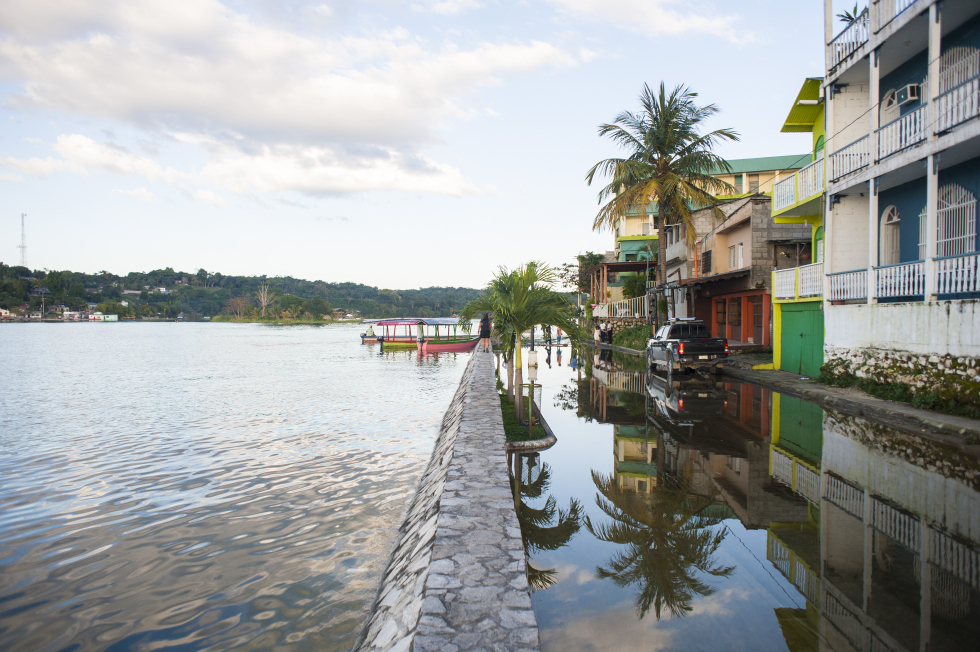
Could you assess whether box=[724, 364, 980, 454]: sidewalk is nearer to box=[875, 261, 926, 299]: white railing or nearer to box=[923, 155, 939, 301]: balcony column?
box=[875, 261, 926, 299]: white railing

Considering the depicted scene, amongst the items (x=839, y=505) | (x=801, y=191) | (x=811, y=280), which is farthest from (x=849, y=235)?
(x=839, y=505)

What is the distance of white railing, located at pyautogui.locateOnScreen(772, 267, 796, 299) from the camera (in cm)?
1984

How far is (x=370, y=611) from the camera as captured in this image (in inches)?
208

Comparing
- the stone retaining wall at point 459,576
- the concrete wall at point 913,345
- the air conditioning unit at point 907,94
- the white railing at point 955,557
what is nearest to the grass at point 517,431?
the stone retaining wall at point 459,576

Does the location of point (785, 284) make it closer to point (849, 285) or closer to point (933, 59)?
point (849, 285)

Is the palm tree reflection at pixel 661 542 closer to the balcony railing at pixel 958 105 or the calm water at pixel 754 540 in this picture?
the calm water at pixel 754 540

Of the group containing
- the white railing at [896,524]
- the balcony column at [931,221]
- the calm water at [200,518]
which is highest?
the balcony column at [931,221]

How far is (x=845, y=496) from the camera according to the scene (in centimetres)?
726

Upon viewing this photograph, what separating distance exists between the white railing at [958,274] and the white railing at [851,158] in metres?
4.59

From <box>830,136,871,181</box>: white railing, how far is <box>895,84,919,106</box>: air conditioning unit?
4.31 feet

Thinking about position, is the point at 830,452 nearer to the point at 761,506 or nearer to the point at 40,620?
the point at 761,506

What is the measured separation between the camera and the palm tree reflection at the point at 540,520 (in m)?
5.50

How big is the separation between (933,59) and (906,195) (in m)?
4.28

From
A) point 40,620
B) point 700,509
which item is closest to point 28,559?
point 40,620
